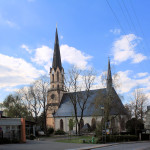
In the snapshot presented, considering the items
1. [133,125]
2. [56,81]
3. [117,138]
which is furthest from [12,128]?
[56,81]

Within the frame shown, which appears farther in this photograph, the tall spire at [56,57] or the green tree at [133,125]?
the tall spire at [56,57]

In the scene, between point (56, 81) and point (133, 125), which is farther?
point (56, 81)

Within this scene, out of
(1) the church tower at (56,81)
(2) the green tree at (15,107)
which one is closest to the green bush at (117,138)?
(2) the green tree at (15,107)

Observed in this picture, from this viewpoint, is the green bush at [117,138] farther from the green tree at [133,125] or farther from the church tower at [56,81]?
the church tower at [56,81]

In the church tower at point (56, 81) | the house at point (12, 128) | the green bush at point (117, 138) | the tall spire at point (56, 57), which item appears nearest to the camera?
the house at point (12, 128)

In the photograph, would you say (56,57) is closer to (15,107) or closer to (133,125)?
(15,107)

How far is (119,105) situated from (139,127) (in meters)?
6.96

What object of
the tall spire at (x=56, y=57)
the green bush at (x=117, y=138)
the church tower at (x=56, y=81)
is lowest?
the green bush at (x=117, y=138)

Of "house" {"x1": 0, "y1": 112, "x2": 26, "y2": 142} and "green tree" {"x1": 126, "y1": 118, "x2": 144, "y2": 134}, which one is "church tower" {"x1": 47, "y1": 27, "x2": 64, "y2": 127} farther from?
"house" {"x1": 0, "y1": 112, "x2": 26, "y2": 142}

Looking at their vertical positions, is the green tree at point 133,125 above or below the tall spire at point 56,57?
below

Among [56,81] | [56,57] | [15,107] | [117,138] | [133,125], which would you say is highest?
[56,57]

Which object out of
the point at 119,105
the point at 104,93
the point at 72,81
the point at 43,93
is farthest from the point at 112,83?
the point at 43,93

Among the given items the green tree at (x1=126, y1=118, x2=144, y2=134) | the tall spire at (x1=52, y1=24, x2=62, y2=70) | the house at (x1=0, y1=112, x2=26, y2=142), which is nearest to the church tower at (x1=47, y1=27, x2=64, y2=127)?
the tall spire at (x1=52, y1=24, x2=62, y2=70)

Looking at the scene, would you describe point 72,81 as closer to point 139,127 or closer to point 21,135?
point 139,127
